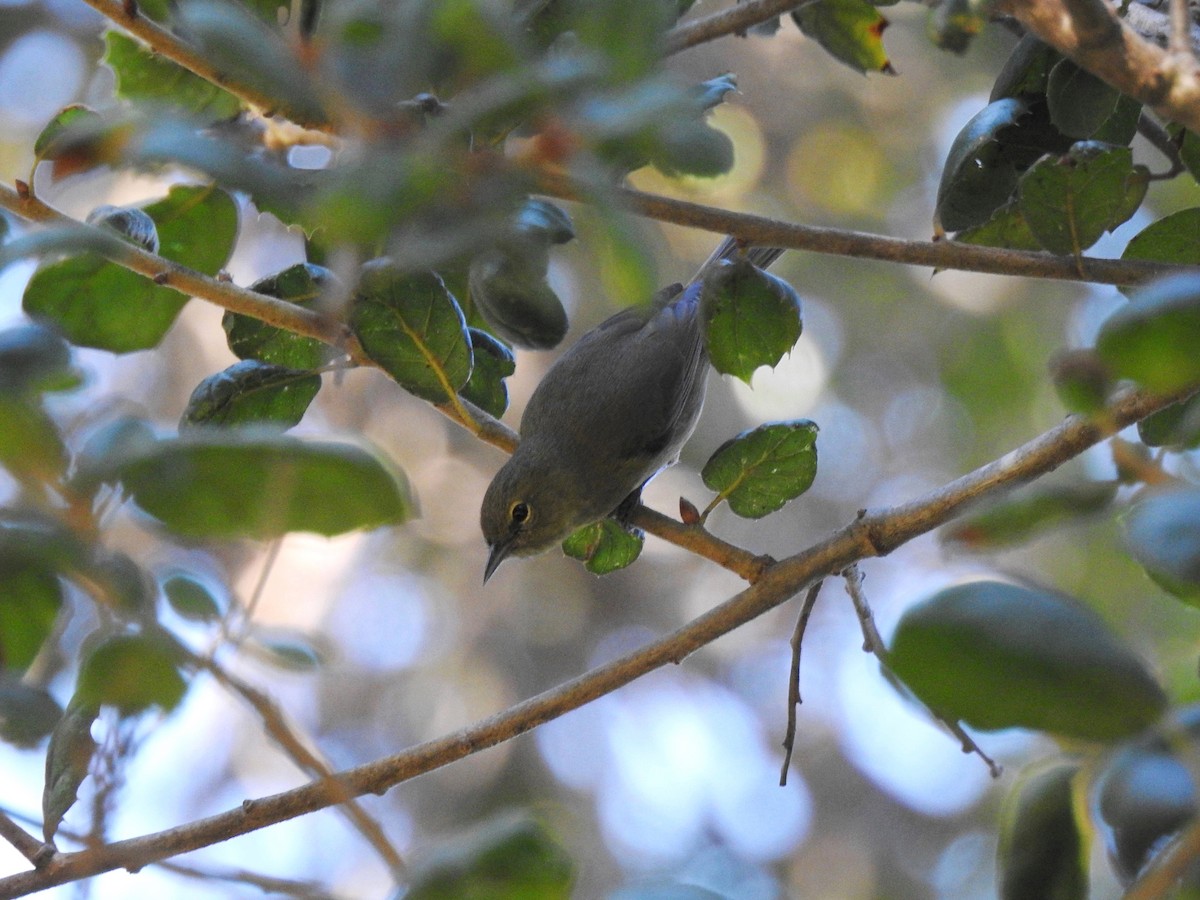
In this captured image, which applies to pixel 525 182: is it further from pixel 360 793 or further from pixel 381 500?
pixel 360 793

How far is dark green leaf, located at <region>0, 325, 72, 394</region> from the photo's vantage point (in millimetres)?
1118

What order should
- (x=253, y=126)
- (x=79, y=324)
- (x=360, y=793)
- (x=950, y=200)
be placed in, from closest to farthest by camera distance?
(x=360, y=793) → (x=950, y=200) → (x=79, y=324) → (x=253, y=126)

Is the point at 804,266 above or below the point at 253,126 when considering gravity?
below

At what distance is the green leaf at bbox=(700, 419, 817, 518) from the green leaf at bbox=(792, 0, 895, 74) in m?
0.84

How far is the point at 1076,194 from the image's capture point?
1748mm

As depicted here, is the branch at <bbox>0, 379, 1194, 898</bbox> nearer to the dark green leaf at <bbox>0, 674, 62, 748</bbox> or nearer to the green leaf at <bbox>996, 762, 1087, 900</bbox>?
the dark green leaf at <bbox>0, 674, 62, 748</bbox>

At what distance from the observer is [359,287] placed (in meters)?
1.94

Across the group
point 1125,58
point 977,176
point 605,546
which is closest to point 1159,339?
point 1125,58

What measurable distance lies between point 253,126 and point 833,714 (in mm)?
6923

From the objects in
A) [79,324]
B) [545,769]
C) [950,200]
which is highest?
[950,200]

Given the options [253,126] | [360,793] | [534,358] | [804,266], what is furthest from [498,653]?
[360,793]

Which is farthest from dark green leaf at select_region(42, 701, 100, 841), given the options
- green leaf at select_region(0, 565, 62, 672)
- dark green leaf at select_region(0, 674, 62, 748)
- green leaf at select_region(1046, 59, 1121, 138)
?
green leaf at select_region(1046, 59, 1121, 138)

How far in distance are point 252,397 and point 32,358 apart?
1014mm

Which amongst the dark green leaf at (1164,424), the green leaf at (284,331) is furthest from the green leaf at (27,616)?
the dark green leaf at (1164,424)
